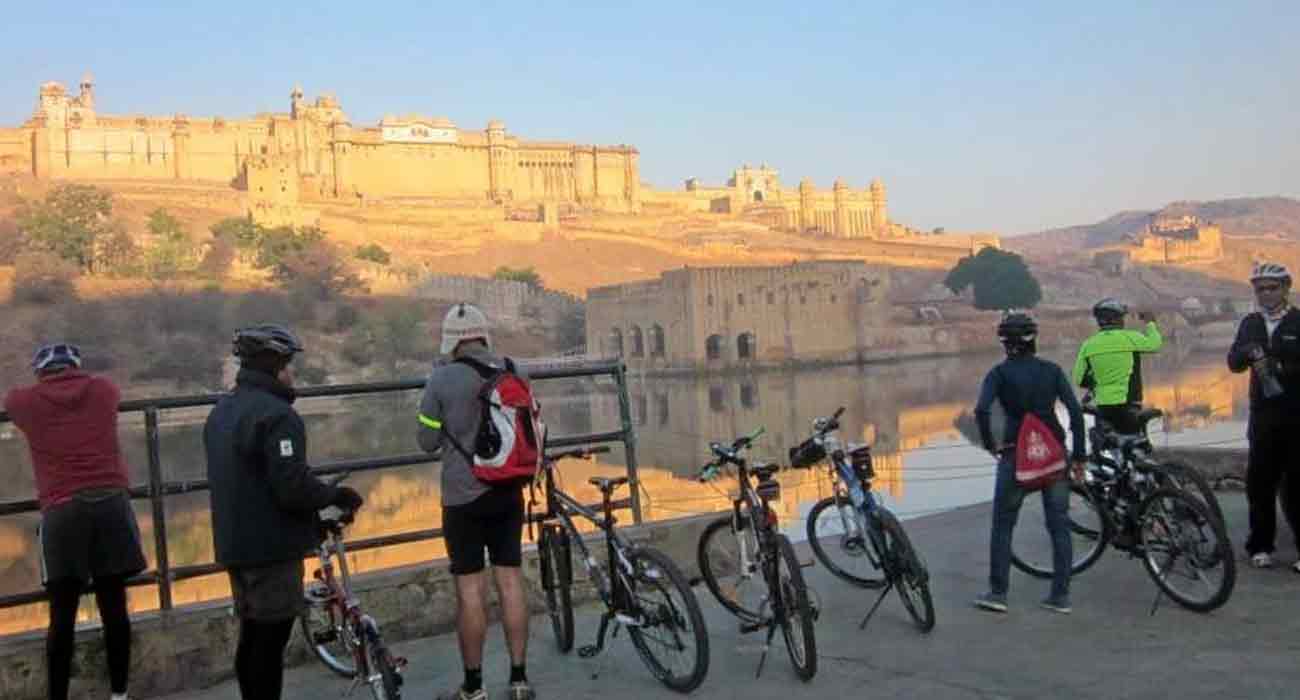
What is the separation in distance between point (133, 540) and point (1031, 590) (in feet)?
12.2

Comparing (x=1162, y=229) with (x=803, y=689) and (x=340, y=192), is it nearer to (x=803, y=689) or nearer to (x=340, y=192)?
(x=340, y=192)

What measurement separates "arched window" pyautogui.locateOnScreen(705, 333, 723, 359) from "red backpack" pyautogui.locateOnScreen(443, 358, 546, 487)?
55401mm

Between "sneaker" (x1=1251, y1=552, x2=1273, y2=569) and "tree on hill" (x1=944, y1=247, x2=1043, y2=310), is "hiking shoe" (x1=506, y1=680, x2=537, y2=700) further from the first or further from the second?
"tree on hill" (x1=944, y1=247, x2=1043, y2=310)

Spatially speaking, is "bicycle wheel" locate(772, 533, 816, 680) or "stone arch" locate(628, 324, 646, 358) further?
"stone arch" locate(628, 324, 646, 358)

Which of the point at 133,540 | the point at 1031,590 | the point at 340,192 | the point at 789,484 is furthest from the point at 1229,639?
the point at 340,192

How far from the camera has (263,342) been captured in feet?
11.7

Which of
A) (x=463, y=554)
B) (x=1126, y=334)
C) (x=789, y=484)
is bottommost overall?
(x=789, y=484)

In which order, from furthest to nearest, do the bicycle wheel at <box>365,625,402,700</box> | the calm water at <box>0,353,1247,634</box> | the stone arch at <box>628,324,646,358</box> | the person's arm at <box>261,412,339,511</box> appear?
1. the stone arch at <box>628,324,646,358</box>
2. the calm water at <box>0,353,1247,634</box>
3. the bicycle wheel at <box>365,625,402,700</box>
4. the person's arm at <box>261,412,339,511</box>

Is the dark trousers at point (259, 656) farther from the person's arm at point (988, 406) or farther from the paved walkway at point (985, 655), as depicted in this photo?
the person's arm at point (988, 406)

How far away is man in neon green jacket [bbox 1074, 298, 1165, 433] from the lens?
6355 mm

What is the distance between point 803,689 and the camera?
4.20m

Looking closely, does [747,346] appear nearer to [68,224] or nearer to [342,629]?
[68,224]

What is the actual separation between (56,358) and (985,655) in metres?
3.33

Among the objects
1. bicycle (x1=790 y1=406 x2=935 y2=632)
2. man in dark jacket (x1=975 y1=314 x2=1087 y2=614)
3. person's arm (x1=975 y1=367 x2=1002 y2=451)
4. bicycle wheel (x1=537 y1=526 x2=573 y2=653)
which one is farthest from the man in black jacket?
bicycle wheel (x1=537 y1=526 x2=573 y2=653)
